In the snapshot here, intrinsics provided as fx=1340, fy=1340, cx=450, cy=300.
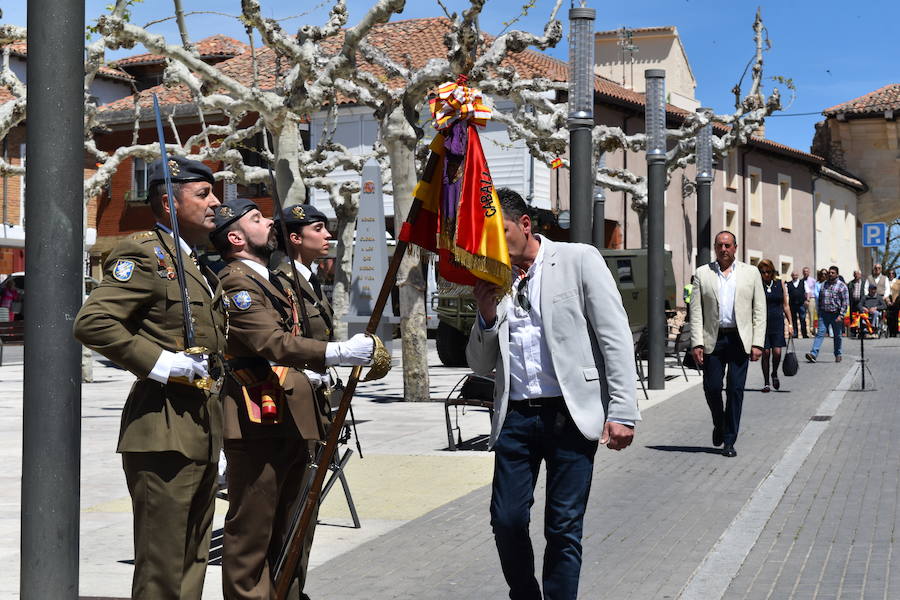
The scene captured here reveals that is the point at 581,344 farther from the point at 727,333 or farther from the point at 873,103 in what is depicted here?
the point at 873,103

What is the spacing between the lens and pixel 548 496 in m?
4.82

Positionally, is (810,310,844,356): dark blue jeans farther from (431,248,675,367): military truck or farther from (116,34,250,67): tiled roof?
(116,34,250,67): tiled roof

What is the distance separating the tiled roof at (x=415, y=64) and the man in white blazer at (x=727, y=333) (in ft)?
91.5

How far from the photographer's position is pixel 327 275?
3456 centimetres

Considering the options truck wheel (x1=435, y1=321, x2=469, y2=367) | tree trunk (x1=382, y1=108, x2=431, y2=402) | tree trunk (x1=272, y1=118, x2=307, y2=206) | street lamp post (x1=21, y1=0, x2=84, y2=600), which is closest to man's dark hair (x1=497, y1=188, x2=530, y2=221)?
street lamp post (x1=21, y1=0, x2=84, y2=600)

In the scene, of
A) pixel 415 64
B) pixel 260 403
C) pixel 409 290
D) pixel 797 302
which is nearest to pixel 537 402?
pixel 260 403

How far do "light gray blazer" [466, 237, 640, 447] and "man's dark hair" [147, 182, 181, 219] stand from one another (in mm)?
1191

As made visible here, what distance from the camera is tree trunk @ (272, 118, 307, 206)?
16922 mm

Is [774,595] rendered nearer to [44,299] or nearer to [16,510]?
[44,299]

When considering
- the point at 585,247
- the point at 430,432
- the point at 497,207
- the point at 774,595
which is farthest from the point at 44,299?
the point at 430,432

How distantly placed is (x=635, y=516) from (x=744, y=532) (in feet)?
2.57

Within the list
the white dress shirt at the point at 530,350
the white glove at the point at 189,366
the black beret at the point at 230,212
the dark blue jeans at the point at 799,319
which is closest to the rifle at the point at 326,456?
the white dress shirt at the point at 530,350

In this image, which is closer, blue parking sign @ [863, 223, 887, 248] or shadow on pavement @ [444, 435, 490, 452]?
shadow on pavement @ [444, 435, 490, 452]

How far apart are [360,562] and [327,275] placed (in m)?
28.1
